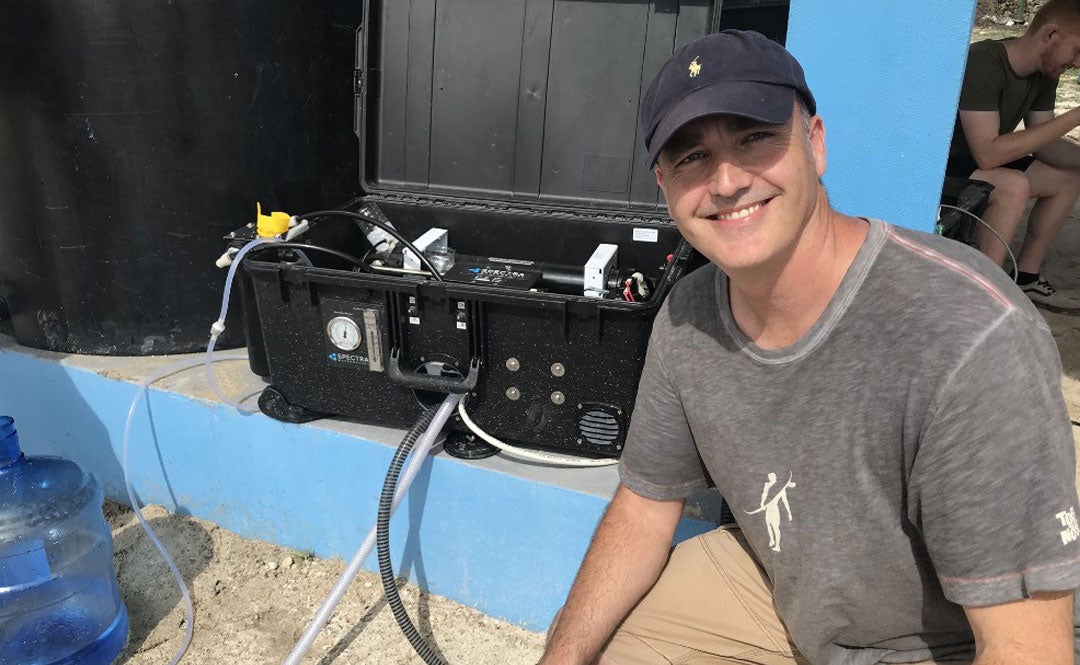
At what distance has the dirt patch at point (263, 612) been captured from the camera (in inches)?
74.2

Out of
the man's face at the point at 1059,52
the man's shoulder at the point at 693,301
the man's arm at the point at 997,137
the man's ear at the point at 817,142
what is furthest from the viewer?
the man's face at the point at 1059,52

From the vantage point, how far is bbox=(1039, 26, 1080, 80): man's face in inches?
125

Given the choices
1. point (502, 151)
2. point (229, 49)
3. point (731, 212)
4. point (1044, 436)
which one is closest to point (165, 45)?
point (229, 49)

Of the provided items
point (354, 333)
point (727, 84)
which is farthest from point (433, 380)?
point (727, 84)

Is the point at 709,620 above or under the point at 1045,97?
under

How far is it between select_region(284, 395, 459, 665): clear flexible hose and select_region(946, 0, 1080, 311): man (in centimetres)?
222

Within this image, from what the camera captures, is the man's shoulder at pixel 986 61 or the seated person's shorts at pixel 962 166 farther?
the seated person's shorts at pixel 962 166

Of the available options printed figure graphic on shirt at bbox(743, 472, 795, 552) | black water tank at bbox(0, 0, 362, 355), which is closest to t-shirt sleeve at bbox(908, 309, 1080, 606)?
printed figure graphic on shirt at bbox(743, 472, 795, 552)

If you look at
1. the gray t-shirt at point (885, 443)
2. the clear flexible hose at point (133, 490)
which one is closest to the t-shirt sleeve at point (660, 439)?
the gray t-shirt at point (885, 443)

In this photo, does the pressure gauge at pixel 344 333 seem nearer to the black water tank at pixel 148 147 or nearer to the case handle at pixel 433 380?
the case handle at pixel 433 380

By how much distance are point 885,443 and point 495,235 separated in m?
1.29

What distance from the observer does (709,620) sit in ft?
4.66

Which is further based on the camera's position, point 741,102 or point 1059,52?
point 1059,52

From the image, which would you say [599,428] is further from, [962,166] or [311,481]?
[962,166]
